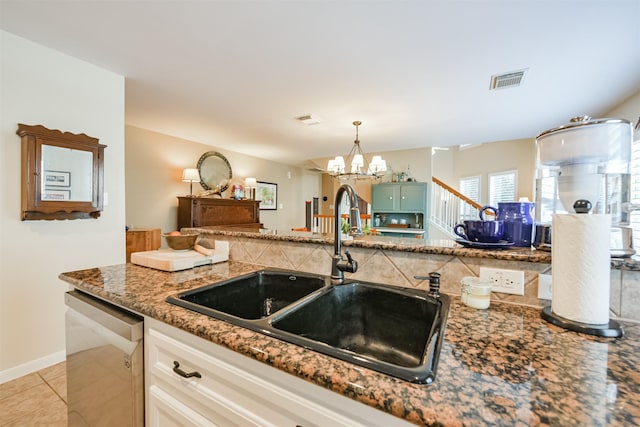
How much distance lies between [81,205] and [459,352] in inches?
108

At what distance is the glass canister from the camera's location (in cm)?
86

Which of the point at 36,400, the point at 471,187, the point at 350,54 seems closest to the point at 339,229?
the point at 350,54

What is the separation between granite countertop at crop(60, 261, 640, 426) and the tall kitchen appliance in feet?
1.09

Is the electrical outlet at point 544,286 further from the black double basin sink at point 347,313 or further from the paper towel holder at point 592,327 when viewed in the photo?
the black double basin sink at point 347,313

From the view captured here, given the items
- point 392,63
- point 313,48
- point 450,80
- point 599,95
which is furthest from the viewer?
point 599,95

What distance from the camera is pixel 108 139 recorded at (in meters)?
2.34

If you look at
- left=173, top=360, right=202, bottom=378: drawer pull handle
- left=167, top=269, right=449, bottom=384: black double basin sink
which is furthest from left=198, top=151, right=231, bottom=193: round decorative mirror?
left=173, top=360, right=202, bottom=378: drawer pull handle

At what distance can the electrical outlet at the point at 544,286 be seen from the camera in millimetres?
873

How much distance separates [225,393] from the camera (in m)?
0.68

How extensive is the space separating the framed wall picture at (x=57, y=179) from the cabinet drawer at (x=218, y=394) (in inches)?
76.4

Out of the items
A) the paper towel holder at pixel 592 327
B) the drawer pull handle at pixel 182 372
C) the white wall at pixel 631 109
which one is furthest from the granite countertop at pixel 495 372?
the white wall at pixel 631 109

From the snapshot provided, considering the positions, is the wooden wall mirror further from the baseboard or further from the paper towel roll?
the paper towel roll

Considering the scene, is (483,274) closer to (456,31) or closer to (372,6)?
(372,6)

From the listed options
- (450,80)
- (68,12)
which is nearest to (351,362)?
(68,12)
